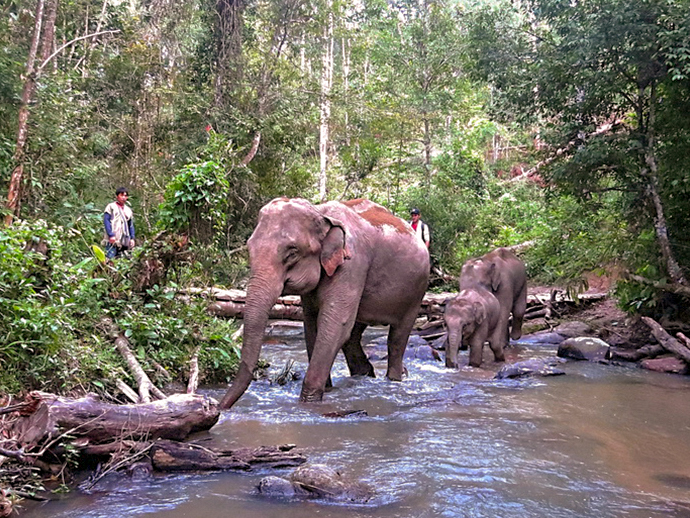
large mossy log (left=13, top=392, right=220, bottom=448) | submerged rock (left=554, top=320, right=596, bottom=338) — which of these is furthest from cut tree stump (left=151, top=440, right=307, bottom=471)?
submerged rock (left=554, top=320, right=596, bottom=338)

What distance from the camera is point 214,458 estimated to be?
4820 mm

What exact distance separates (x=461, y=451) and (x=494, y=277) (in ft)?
22.3

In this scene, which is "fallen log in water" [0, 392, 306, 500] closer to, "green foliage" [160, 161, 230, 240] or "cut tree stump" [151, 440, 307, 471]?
"cut tree stump" [151, 440, 307, 471]

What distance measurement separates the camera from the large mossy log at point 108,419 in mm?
4402

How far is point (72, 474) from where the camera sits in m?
4.57

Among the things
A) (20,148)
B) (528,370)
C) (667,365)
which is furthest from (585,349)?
(20,148)

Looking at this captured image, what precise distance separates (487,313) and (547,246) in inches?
348

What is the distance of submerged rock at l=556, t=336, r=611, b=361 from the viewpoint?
11484mm

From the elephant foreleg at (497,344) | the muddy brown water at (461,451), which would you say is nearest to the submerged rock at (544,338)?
the elephant foreleg at (497,344)

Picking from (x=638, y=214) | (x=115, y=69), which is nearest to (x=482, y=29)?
(x=638, y=214)

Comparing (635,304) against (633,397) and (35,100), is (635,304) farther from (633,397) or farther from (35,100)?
(35,100)

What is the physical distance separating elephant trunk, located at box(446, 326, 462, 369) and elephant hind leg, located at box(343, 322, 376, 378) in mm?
1377

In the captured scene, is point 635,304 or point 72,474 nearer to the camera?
point 72,474

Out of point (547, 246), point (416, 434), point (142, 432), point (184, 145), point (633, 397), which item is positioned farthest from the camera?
point (547, 246)
